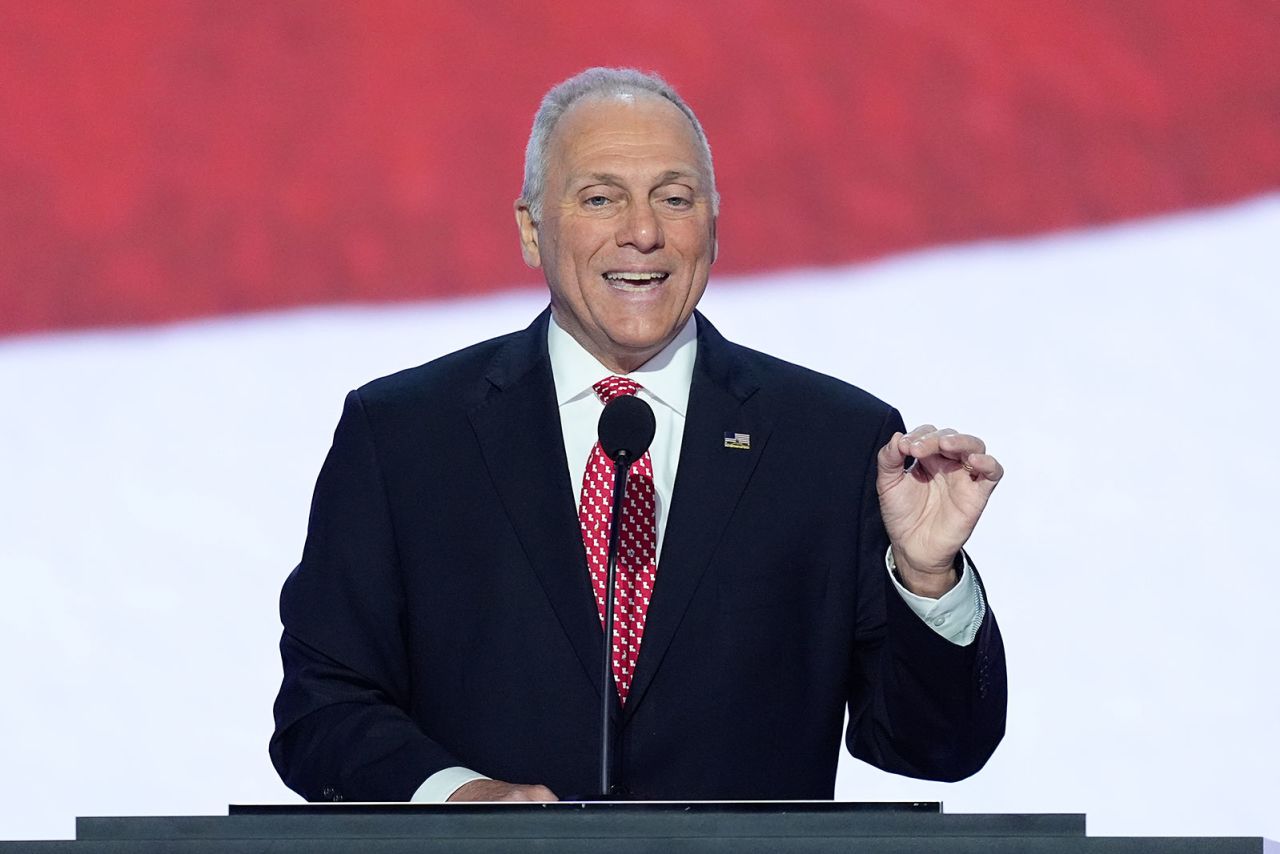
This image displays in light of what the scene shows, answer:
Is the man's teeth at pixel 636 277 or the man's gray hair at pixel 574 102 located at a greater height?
the man's gray hair at pixel 574 102

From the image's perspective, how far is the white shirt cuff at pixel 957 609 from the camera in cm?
213

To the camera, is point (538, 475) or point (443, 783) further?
point (538, 475)

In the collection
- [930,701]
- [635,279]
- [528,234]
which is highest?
[528,234]

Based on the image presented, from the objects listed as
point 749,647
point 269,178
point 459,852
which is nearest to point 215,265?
point 269,178

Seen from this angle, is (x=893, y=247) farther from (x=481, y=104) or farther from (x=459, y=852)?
(x=459, y=852)

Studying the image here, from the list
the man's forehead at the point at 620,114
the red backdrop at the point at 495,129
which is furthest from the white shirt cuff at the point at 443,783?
the red backdrop at the point at 495,129

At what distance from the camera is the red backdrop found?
3.39 meters

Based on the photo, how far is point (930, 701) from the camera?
2182mm

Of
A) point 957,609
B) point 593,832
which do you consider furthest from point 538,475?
point 593,832

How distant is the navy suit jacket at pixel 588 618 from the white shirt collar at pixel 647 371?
3cm

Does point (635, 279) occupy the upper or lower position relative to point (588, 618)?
upper

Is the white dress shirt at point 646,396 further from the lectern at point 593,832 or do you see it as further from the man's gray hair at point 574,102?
the lectern at point 593,832

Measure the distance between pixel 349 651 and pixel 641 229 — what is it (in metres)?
0.68

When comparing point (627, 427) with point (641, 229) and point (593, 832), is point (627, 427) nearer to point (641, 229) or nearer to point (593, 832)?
point (641, 229)
